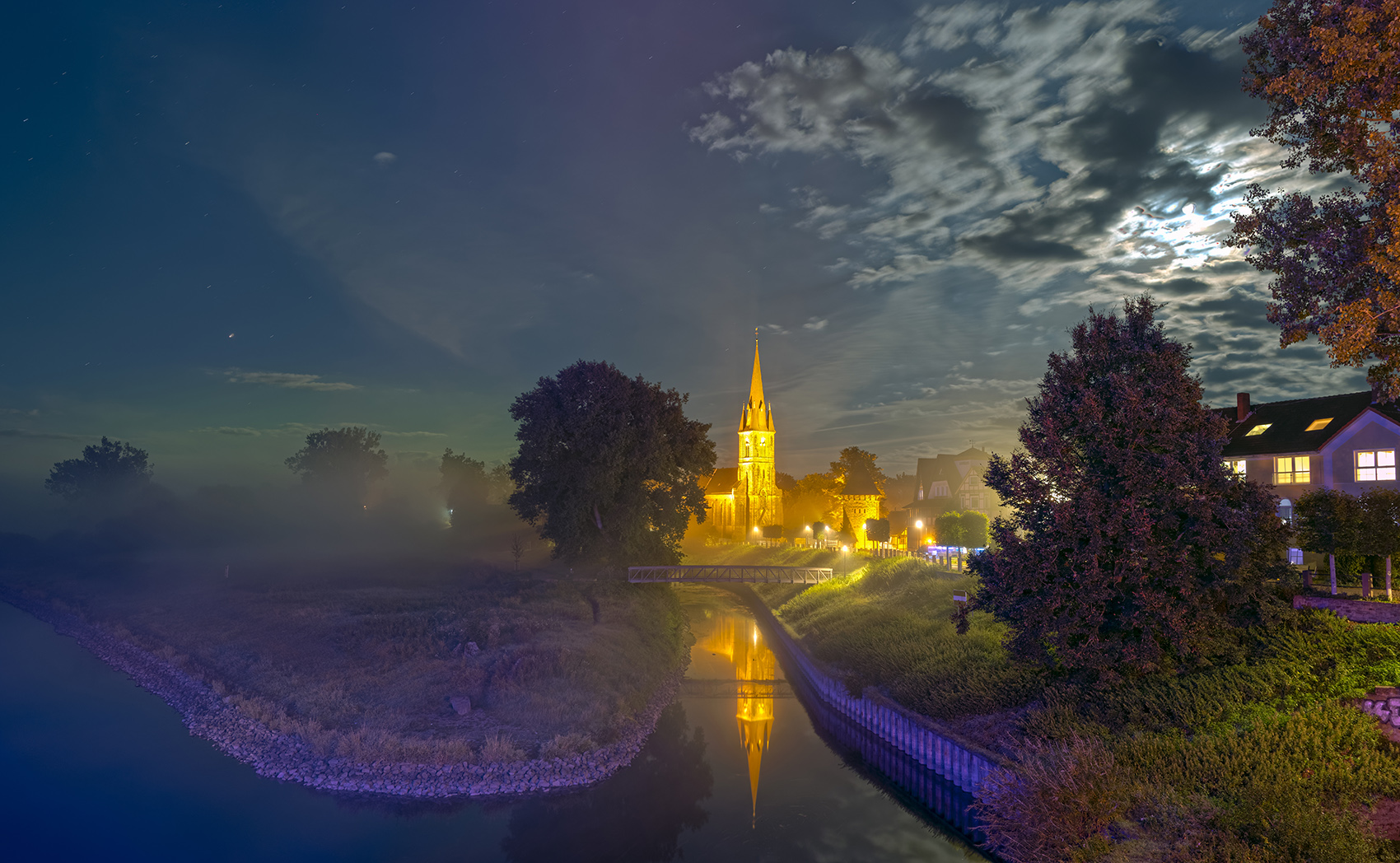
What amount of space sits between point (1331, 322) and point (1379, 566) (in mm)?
16518

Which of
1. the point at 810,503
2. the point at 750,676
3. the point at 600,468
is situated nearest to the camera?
the point at 750,676

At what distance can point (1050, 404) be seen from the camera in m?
18.2

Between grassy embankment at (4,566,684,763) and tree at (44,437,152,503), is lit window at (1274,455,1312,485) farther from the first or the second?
tree at (44,437,152,503)

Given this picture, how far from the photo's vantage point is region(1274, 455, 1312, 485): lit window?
36250 millimetres

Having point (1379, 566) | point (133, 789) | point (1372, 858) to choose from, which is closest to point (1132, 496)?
point (1372, 858)

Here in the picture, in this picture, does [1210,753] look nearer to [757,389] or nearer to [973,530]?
[973,530]

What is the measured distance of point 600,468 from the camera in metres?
48.0

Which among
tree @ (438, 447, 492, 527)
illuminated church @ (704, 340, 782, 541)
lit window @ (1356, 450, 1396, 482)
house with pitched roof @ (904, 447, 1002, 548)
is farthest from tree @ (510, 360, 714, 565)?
tree @ (438, 447, 492, 527)

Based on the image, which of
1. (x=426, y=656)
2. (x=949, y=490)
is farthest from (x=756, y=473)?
(x=426, y=656)

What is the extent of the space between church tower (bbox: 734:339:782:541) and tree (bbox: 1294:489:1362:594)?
7926 cm

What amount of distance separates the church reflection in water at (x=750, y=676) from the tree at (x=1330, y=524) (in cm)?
1992

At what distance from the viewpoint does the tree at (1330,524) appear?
22641 millimetres

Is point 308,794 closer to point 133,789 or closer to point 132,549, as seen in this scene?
point 133,789

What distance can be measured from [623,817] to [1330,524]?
83.6ft
